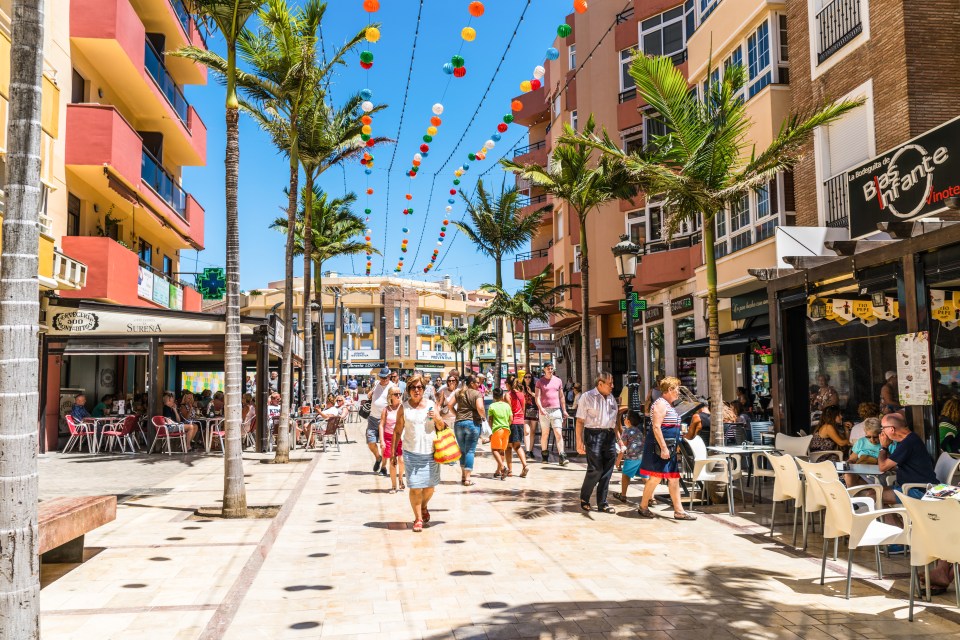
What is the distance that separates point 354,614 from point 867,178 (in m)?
10.4

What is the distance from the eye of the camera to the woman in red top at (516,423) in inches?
531

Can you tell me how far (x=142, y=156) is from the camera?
799 inches

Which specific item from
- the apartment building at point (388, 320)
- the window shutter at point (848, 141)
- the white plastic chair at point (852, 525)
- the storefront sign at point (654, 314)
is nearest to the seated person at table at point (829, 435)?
the white plastic chair at point (852, 525)

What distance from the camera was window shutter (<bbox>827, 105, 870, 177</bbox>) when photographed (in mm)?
14086

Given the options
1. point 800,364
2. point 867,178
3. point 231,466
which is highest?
point 867,178

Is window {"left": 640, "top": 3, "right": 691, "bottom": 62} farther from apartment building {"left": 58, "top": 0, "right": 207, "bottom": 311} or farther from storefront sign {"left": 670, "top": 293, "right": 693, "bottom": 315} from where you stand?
apartment building {"left": 58, "top": 0, "right": 207, "bottom": 311}

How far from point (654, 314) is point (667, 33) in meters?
9.68

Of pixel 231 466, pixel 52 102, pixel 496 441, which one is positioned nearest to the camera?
pixel 231 466


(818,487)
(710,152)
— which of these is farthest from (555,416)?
(818,487)

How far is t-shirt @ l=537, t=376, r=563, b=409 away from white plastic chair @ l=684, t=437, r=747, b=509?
4583 mm

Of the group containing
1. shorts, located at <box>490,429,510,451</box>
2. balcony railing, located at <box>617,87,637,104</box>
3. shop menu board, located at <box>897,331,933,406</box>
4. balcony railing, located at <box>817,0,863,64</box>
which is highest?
balcony railing, located at <box>617,87,637,104</box>

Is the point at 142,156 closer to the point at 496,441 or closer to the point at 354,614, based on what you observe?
the point at 496,441

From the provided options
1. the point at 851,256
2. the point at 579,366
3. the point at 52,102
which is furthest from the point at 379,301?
the point at 851,256

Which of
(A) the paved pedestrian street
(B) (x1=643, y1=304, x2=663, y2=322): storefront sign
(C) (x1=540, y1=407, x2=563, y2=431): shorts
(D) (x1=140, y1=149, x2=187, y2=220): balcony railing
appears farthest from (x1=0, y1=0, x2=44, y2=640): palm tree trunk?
(B) (x1=643, y1=304, x2=663, y2=322): storefront sign
